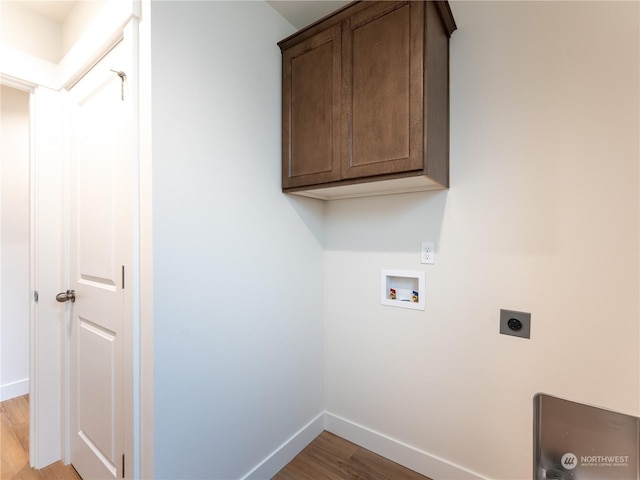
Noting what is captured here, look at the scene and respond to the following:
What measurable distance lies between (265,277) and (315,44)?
1.25 m

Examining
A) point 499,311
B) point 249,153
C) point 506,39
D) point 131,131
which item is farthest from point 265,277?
point 506,39

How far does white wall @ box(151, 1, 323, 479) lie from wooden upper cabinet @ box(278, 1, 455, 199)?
184mm

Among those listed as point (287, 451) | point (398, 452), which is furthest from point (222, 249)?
point (398, 452)

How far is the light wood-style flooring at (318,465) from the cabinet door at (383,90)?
164 centimetres

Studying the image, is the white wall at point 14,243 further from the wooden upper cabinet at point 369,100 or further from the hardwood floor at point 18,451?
the wooden upper cabinet at point 369,100

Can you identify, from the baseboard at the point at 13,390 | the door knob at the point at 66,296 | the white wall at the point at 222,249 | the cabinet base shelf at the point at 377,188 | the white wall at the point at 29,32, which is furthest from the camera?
the baseboard at the point at 13,390

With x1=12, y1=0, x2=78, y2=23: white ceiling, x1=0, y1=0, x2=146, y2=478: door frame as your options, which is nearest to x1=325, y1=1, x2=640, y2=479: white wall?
x1=0, y1=0, x2=146, y2=478: door frame

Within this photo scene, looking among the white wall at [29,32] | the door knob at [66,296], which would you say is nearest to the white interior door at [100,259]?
the door knob at [66,296]

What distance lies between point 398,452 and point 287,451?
2.15 ft

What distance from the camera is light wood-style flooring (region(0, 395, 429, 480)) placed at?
1585mm

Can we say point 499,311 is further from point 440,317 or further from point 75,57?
point 75,57

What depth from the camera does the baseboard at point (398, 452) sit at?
1508 mm

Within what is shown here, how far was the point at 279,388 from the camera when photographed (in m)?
1.65

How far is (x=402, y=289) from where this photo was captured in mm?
1693
